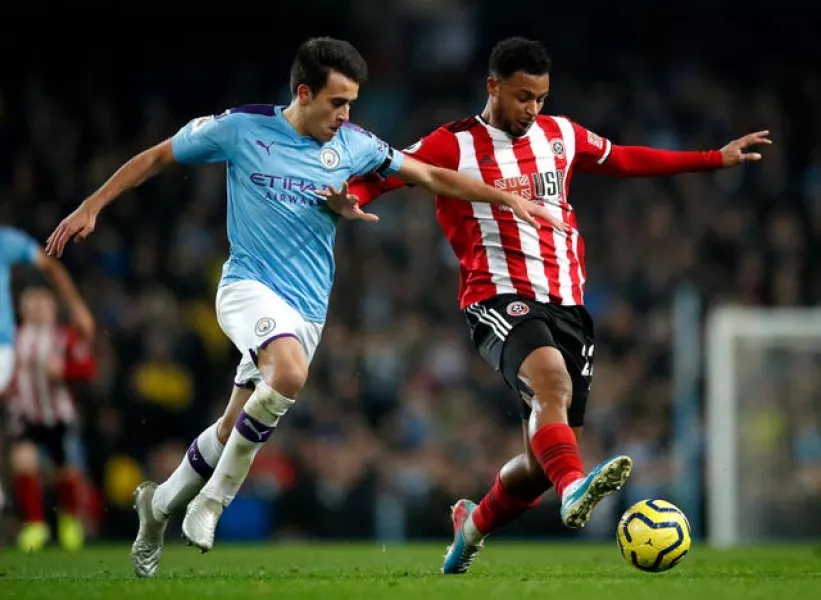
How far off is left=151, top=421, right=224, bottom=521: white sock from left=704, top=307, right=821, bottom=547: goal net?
7.68m

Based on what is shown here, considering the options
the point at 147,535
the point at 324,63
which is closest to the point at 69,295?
the point at 147,535

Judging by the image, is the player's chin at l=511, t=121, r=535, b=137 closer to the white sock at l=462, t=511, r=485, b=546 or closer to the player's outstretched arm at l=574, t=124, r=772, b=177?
the player's outstretched arm at l=574, t=124, r=772, b=177

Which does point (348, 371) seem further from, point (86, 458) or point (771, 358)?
point (771, 358)

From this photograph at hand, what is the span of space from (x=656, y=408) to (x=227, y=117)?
907 cm

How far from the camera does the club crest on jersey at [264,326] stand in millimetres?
7012

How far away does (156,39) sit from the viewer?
883 inches

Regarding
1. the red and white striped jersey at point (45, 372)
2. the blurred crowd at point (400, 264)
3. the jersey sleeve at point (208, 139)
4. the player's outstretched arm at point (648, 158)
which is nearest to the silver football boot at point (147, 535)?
the jersey sleeve at point (208, 139)

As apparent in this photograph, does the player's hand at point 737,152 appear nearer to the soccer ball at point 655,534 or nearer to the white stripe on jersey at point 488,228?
the white stripe on jersey at point 488,228

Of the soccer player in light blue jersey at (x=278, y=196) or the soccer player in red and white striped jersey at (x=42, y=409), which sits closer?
the soccer player in light blue jersey at (x=278, y=196)

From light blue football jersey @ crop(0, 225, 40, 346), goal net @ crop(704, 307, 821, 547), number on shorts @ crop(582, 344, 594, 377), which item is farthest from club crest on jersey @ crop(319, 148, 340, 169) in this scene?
goal net @ crop(704, 307, 821, 547)

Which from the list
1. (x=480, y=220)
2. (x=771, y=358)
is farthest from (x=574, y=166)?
(x=771, y=358)

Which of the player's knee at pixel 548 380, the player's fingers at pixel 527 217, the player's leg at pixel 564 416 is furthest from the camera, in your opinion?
the player's fingers at pixel 527 217

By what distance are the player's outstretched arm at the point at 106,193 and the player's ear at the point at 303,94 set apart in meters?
0.66

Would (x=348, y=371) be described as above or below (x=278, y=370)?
below
